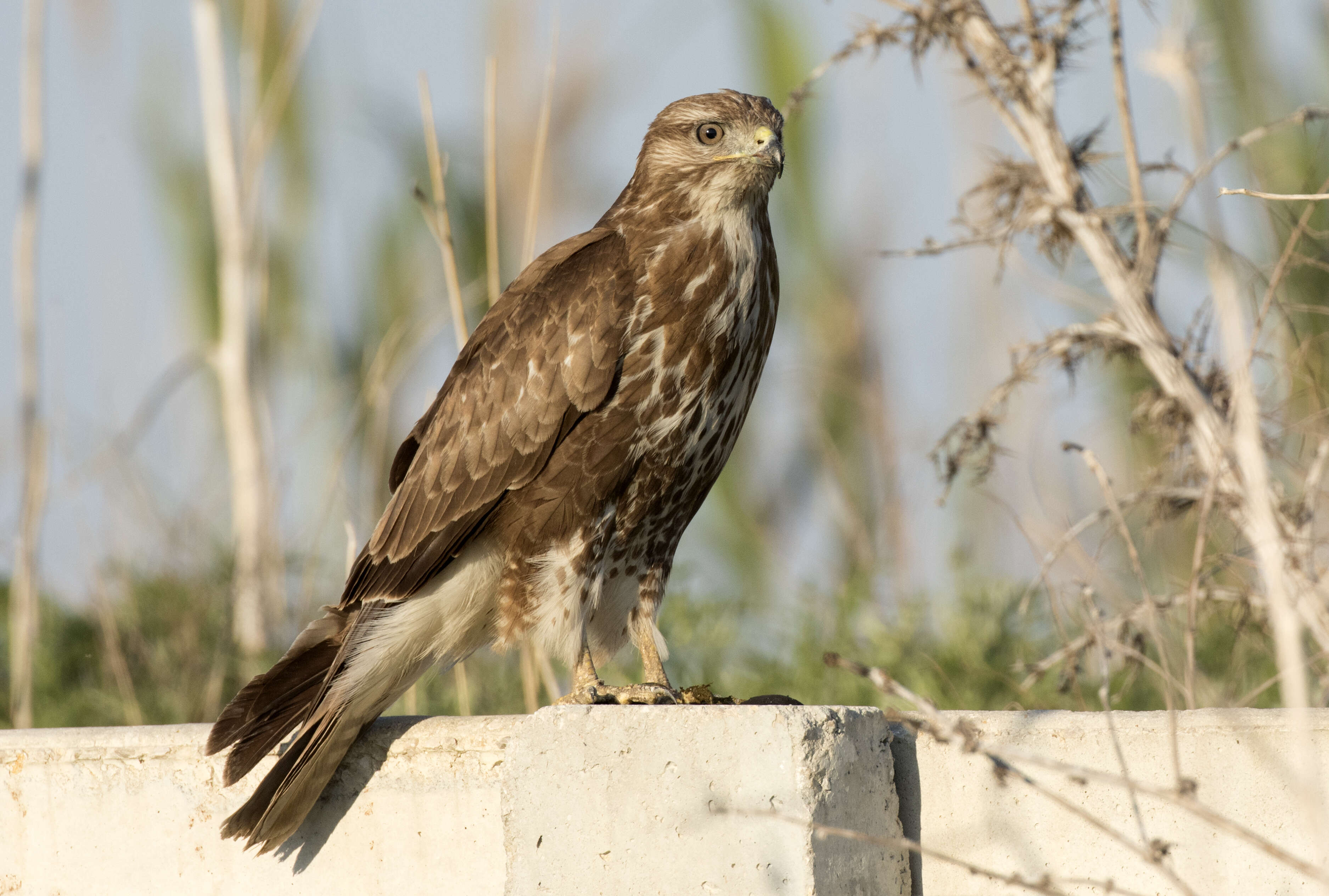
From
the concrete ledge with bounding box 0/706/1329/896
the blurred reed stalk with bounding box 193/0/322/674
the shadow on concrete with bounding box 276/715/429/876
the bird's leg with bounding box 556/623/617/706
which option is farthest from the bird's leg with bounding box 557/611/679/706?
the blurred reed stalk with bounding box 193/0/322/674

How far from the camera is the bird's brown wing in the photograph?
3309 mm

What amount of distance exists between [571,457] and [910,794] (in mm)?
1086

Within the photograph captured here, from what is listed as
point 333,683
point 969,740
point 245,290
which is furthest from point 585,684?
point 245,290

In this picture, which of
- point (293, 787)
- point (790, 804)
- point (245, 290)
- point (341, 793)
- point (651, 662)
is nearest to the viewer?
point (790, 804)

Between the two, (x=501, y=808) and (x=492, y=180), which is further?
(x=492, y=180)

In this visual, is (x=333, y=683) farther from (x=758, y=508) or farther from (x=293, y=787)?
(x=758, y=508)

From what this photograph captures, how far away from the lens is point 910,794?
2863 millimetres

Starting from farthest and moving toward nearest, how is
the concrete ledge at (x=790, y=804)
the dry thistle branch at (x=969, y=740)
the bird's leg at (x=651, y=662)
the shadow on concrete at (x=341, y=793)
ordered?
the bird's leg at (x=651, y=662), the shadow on concrete at (x=341, y=793), the concrete ledge at (x=790, y=804), the dry thistle branch at (x=969, y=740)

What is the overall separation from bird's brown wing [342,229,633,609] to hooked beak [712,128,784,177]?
35cm

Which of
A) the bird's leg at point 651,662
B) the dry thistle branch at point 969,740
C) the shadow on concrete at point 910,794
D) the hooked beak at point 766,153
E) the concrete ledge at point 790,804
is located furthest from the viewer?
the bird's leg at point 651,662

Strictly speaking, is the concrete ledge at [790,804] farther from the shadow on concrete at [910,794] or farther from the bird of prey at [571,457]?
the bird of prey at [571,457]

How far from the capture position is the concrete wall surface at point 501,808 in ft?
8.79

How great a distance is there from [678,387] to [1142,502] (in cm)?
181

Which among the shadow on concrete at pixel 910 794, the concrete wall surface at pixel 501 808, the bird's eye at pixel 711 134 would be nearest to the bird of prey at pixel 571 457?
the bird's eye at pixel 711 134
